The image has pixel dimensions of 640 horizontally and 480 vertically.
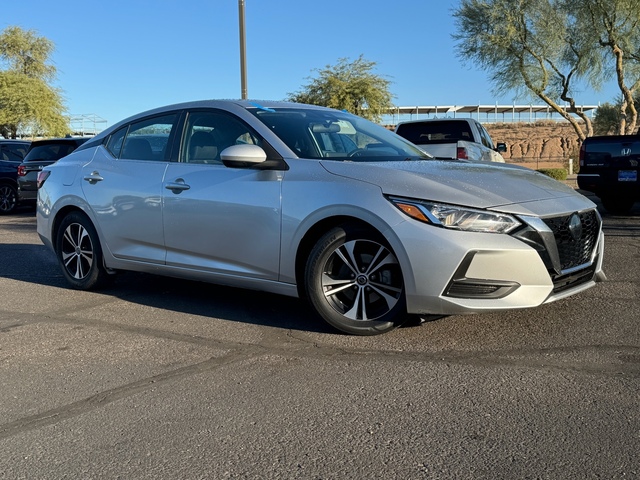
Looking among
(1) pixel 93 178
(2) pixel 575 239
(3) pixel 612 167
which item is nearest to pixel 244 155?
(1) pixel 93 178

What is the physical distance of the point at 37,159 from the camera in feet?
49.0

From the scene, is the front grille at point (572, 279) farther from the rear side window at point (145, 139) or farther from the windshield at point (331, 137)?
the rear side window at point (145, 139)

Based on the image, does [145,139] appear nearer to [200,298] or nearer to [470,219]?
[200,298]

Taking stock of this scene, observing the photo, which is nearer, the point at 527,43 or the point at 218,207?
the point at 218,207

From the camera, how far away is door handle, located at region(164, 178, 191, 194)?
5.22 meters

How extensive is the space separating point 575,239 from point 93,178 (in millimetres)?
4130

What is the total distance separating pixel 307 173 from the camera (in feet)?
15.1

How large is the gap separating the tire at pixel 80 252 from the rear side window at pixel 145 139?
29.1 inches

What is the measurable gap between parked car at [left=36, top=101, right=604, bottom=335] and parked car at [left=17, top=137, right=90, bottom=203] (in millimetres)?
9386

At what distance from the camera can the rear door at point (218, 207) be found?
475cm

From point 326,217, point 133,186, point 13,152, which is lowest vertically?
point 326,217

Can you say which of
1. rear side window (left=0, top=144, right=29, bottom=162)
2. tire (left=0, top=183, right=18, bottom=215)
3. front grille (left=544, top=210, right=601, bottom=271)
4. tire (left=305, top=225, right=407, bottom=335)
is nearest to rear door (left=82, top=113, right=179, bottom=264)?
tire (left=305, top=225, right=407, bottom=335)

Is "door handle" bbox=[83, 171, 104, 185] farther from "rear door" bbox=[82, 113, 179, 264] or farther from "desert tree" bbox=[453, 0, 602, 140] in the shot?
"desert tree" bbox=[453, 0, 602, 140]

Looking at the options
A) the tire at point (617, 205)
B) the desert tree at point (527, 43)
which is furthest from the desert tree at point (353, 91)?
the tire at point (617, 205)
